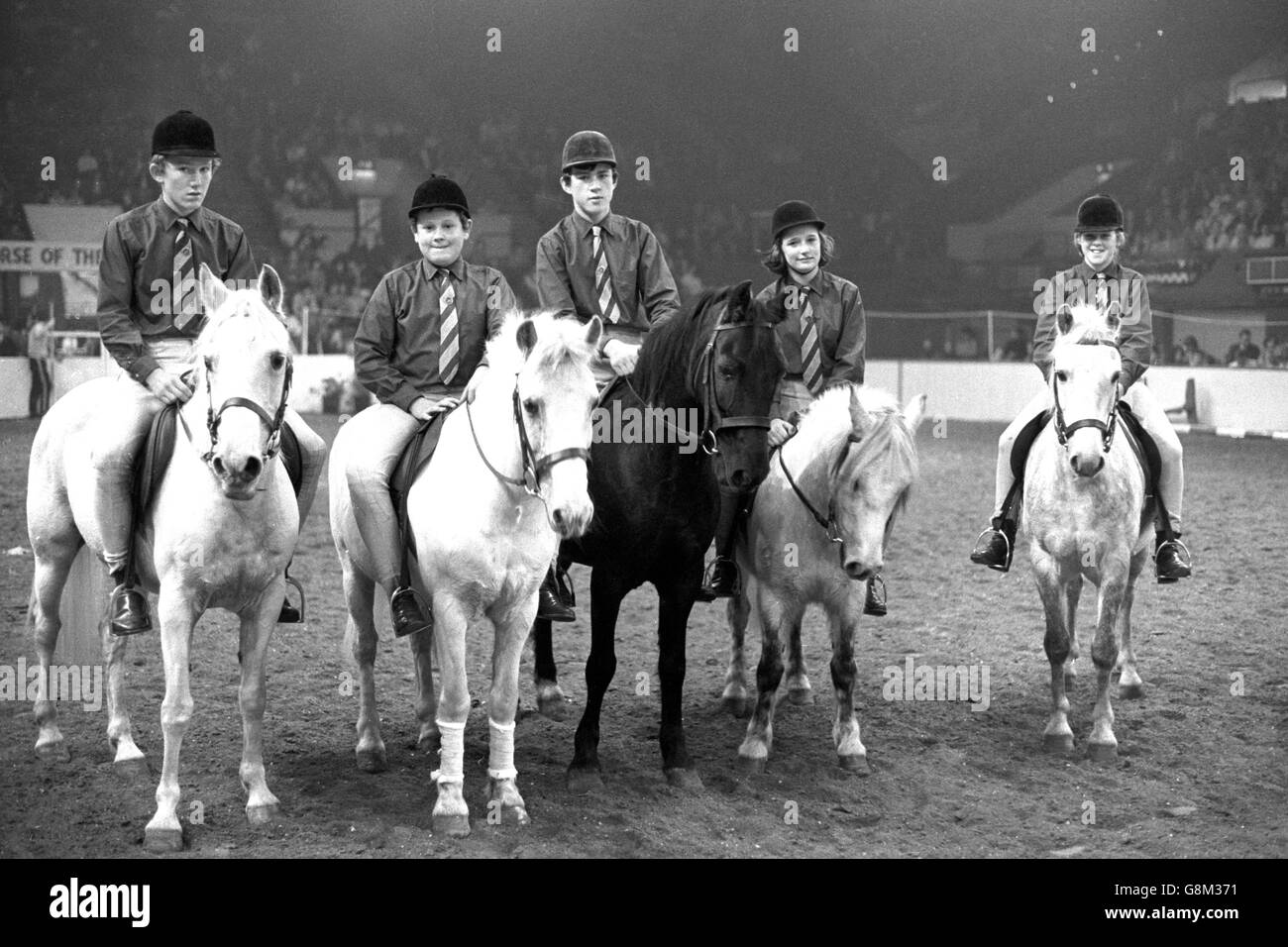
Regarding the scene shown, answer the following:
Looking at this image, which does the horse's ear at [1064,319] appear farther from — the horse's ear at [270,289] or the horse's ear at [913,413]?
the horse's ear at [270,289]

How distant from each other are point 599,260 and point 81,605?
2.44 m

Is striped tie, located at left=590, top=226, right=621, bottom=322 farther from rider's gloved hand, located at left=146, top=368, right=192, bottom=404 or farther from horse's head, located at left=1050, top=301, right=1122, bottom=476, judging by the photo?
horse's head, located at left=1050, top=301, right=1122, bottom=476

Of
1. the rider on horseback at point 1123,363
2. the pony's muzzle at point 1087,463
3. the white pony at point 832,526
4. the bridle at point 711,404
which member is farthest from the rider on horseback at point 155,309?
the rider on horseback at point 1123,363

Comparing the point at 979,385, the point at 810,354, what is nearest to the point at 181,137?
the point at 810,354

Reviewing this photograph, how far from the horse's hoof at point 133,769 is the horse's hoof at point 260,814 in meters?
0.62

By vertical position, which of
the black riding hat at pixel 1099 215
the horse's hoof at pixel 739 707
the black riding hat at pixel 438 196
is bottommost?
the horse's hoof at pixel 739 707

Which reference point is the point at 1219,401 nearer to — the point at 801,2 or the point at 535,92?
the point at 801,2

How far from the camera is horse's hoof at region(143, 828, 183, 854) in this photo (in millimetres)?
3592

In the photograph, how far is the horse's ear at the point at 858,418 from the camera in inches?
171

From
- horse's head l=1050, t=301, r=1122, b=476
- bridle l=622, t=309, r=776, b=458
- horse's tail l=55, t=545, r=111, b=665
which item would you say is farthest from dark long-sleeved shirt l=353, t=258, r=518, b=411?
horse's head l=1050, t=301, r=1122, b=476

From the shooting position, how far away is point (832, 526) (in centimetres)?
446

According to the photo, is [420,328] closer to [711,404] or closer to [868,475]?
[711,404]
